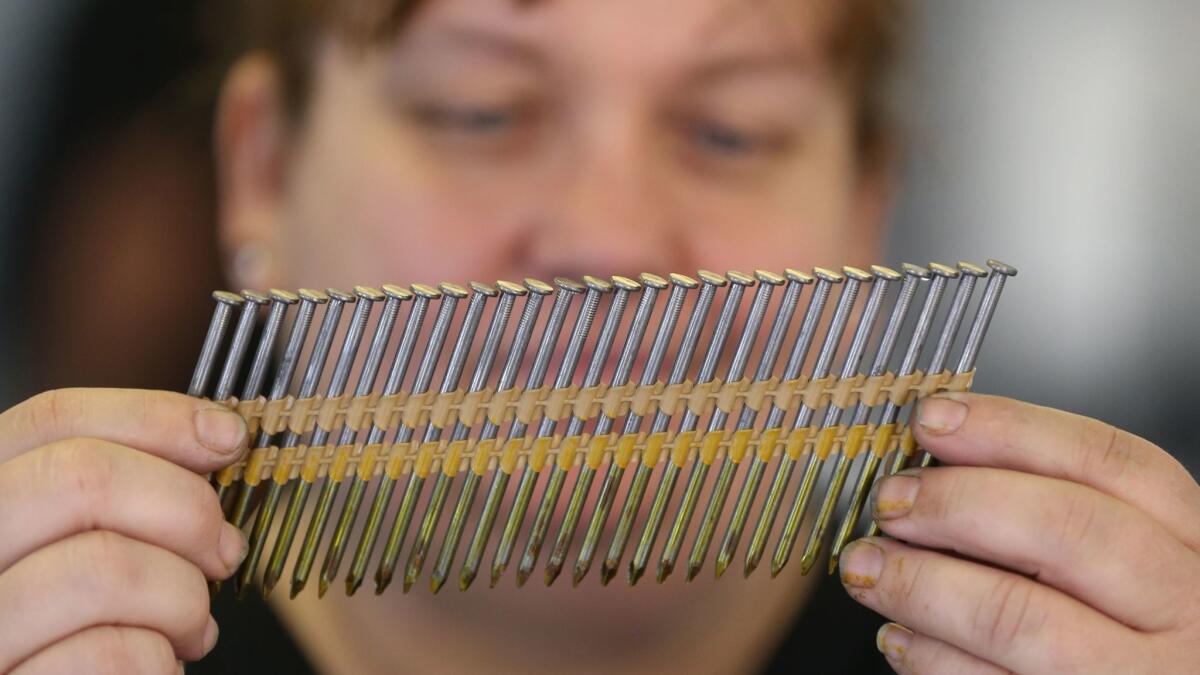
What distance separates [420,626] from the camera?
1.37 meters

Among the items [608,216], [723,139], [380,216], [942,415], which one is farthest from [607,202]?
[942,415]

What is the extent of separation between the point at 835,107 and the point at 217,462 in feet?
2.86

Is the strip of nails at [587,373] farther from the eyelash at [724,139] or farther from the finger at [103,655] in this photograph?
the eyelash at [724,139]

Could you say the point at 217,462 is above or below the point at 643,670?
above

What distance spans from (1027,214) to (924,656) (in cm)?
64

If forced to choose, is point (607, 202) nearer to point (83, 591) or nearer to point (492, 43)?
point (492, 43)

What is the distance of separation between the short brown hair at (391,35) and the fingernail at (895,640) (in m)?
0.64

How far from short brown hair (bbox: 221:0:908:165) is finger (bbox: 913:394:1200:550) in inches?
21.9

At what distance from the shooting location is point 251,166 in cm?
131

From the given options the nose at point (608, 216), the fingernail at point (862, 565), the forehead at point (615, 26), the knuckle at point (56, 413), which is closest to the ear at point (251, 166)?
the forehead at point (615, 26)

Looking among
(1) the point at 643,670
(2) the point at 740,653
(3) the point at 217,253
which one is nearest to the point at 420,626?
(1) the point at 643,670

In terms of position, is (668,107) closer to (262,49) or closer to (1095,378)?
(262,49)

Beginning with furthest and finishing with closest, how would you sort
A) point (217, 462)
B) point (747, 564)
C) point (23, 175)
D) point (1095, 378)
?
point (1095, 378) < point (23, 175) < point (747, 564) < point (217, 462)

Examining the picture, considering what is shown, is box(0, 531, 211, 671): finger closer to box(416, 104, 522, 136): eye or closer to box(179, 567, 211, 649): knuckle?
box(179, 567, 211, 649): knuckle
